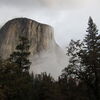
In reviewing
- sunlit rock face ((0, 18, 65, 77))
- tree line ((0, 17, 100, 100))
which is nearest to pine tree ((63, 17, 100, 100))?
tree line ((0, 17, 100, 100))

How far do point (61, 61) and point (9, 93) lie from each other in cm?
9392

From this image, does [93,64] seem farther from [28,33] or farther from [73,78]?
[28,33]

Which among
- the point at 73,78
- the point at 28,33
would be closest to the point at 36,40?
the point at 28,33

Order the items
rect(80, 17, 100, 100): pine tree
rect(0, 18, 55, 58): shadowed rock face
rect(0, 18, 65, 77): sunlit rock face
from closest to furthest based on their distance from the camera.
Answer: rect(80, 17, 100, 100): pine tree → rect(0, 18, 65, 77): sunlit rock face → rect(0, 18, 55, 58): shadowed rock face

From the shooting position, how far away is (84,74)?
119 ft

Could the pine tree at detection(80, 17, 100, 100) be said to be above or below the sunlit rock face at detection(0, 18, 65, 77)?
below

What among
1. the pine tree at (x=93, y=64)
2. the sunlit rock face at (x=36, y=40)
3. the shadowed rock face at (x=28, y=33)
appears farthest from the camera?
the shadowed rock face at (x=28, y=33)

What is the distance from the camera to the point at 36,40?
483 feet

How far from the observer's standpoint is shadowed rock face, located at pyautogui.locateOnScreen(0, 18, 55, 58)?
14300 cm

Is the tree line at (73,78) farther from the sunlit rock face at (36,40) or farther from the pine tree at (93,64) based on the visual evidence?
the sunlit rock face at (36,40)

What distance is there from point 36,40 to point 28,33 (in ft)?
20.0

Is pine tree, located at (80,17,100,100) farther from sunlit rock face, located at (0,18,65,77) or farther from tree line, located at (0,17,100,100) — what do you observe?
sunlit rock face, located at (0,18,65,77)

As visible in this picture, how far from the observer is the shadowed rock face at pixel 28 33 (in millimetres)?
143000

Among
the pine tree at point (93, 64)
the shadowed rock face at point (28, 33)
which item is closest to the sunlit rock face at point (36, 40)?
the shadowed rock face at point (28, 33)
